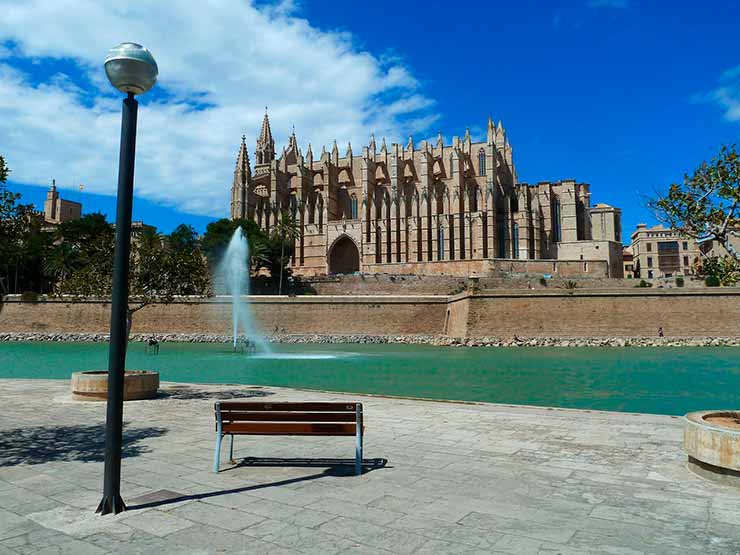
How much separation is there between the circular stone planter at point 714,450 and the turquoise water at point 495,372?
6851 millimetres

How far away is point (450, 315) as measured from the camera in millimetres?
37000

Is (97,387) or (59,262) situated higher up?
(59,262)

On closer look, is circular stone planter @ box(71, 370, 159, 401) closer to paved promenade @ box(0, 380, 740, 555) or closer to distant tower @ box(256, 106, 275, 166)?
paved promenade @ box(0, 380, 740, 555)

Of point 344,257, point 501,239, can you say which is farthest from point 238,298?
point 501,239

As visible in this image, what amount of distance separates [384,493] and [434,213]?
170ft

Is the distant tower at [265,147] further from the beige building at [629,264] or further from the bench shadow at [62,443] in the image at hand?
the bench shadow at [62,443]

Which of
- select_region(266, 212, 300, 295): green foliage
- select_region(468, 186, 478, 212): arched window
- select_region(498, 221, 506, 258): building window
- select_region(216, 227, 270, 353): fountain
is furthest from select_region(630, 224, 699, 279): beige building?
select_region(216, 227, 270, 353): fountain

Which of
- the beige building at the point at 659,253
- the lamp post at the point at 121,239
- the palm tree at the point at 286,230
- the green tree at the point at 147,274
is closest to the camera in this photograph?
the lamp post at the point at 121,239

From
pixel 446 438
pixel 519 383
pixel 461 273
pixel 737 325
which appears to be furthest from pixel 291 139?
pixel 446 438

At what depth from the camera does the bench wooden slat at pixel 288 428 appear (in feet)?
15.8

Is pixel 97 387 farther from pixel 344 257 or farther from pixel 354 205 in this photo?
pixel 354 205

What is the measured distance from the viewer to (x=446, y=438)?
6.32m

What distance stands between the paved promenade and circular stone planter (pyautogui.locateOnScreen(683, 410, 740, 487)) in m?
0.15

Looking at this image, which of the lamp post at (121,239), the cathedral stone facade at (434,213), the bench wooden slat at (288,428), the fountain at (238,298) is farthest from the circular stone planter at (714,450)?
the cathedral stone facade at (434,213)
